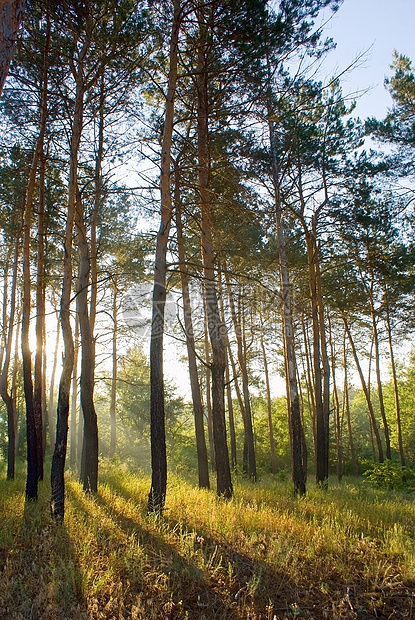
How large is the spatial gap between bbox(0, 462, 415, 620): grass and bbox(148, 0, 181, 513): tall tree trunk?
494 mm

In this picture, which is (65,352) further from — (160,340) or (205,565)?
(205,565)

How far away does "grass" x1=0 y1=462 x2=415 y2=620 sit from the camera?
12.2 ft

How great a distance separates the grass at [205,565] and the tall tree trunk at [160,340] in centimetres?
49

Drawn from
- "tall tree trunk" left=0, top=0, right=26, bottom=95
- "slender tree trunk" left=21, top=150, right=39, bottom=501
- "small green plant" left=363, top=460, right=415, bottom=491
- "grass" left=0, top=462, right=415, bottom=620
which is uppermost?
"tall tree trunk" left=0, top=0, right=26, bottom=95

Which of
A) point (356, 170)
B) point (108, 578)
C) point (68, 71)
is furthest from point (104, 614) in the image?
point (356, 170)

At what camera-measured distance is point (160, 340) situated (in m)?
7.27

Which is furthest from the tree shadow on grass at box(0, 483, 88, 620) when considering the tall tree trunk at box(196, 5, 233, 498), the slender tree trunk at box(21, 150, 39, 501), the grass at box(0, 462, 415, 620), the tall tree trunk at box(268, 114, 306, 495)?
the tall tree trunk at box(268, 114, 306, 495)

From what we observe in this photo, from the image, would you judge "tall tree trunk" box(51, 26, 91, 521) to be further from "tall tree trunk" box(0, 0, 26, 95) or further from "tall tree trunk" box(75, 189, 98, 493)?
"tall tree trunk" box(0, 0, 26, 95)

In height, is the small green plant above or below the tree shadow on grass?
below

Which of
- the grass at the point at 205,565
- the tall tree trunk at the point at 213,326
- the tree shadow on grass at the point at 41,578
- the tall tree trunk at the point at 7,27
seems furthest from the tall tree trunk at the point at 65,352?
the tall tree trunk at the point at 7,27

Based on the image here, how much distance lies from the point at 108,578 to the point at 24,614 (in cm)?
80

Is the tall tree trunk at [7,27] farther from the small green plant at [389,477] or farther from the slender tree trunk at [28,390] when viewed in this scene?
the small green plant at [389,477]

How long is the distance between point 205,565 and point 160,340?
3.72 metres

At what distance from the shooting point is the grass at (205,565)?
Answer: 3.73 meters
